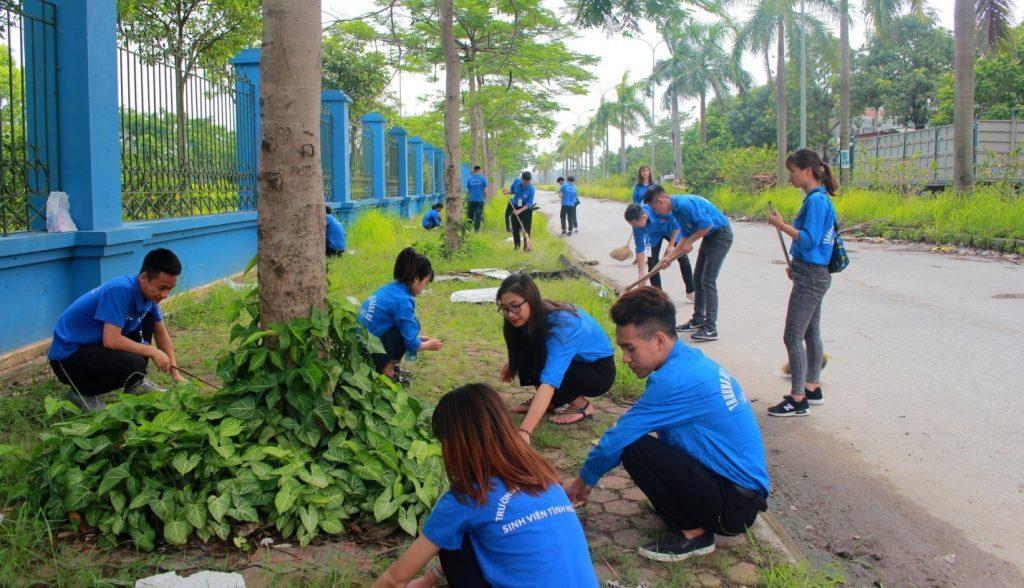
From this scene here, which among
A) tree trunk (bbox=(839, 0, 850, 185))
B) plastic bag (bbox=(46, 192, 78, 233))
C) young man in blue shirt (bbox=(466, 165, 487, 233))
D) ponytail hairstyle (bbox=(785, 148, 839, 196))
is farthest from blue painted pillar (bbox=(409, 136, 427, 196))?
ponytail hairstyle (bbox=(785, 148, 839, 196))

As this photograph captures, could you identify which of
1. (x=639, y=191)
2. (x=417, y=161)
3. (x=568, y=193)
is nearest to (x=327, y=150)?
(x=639, y=191)

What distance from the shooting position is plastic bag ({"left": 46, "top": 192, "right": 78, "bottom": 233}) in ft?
18.7

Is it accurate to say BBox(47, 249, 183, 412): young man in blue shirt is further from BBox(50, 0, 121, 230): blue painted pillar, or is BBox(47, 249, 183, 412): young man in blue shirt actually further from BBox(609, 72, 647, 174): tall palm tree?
BBox(609, 72, 647, 174): tall palm tree

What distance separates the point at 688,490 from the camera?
9.45 feet

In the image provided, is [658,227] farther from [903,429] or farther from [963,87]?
[963,87]

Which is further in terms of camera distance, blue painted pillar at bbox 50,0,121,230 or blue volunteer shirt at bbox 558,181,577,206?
blue volunteer shirt at bbox 558,181,577,206

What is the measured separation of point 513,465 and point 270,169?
5.94 feet

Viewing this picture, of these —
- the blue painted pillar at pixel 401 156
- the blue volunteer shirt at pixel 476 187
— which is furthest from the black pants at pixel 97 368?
the blue painted pillar at pixel 401 156

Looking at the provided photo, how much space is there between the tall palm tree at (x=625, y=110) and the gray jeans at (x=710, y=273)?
179 ft

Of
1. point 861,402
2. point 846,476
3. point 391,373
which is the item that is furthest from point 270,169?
point 861,402

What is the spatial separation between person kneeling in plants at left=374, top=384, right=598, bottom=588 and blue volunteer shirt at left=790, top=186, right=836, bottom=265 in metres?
3.11

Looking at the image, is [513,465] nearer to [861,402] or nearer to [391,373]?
[391,373]

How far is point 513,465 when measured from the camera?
221 centimetres

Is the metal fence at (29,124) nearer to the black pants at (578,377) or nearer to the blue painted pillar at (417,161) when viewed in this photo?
the black pants at (578,377)
